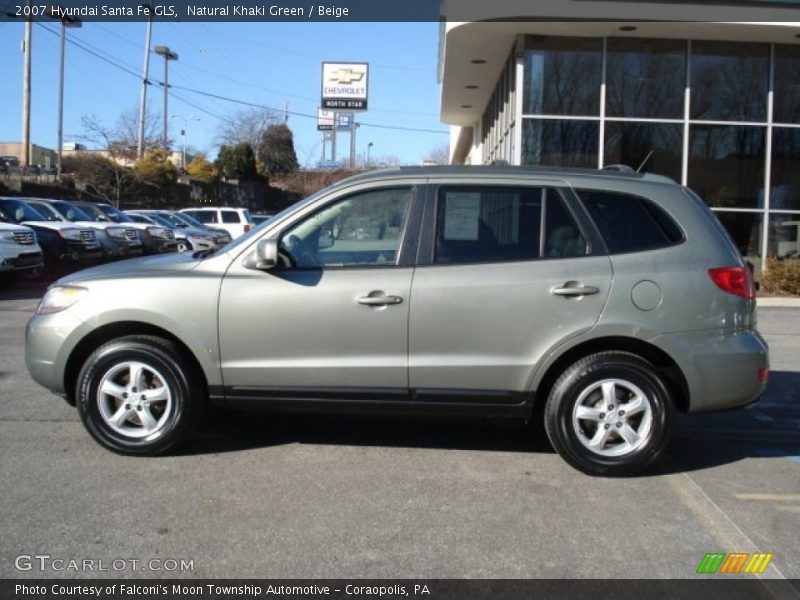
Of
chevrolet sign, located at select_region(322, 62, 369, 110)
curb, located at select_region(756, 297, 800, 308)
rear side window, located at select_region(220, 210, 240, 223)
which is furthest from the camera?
chevrolet sign, located at select_region(322, 62, 369, 110)

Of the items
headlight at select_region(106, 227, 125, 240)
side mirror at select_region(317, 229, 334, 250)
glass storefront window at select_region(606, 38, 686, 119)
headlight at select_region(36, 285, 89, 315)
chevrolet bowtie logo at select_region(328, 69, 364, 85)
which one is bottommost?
headlight at select_region(36, 285, 89, 315)

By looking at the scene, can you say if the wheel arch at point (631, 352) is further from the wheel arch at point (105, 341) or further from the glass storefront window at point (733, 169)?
the glass storefront window at point (733, 169)

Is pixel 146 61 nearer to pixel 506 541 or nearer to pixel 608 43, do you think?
pixel 608 43

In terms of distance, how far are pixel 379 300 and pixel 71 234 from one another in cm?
1408

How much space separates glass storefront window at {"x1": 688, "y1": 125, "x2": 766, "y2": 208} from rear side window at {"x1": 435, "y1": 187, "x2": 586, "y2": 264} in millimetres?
12719

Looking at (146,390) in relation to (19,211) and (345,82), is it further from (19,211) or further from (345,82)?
(345,82)

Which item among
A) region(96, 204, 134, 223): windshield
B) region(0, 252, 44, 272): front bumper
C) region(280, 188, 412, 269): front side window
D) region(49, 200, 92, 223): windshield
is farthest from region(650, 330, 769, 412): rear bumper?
region(96, 204, 134, 223): windshield

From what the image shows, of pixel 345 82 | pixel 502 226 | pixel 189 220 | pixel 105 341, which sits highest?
pixel 345 82

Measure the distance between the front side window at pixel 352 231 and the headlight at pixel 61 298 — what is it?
1355mm

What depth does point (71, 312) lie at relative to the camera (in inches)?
192

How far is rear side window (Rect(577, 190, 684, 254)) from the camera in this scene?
A: 15.6 feet

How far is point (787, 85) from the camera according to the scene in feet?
53.0

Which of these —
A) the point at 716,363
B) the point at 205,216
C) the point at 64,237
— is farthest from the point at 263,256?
the point at 205,216

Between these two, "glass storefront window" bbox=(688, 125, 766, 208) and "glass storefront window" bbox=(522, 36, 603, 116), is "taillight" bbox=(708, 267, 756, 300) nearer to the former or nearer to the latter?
"glass storefront window" bbox=(522, 36, 603, 116)
